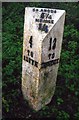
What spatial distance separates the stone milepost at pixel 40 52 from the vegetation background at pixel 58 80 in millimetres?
198

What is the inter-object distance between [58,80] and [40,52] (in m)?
1.43

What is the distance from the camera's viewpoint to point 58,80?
568cm

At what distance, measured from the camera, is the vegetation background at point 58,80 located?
492 cm

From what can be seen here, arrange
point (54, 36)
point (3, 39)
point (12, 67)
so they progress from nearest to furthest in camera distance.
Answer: point (54, 36) < point (12, 67) < point (3, 39)

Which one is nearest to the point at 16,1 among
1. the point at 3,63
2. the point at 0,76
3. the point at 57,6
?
the point at 57,6

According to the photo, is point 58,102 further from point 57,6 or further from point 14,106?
point 57,6

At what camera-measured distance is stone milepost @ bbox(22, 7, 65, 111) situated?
4434 millimetres

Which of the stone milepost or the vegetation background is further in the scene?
the vegetation background

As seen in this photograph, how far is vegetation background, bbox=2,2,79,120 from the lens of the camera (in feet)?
16.1

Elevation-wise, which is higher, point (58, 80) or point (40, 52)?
point (40, 52)

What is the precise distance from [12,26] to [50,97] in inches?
130

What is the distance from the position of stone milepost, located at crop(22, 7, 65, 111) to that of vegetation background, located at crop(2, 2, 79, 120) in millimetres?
198

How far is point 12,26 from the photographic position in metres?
7.69

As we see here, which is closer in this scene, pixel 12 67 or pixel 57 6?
pixel 12 67
